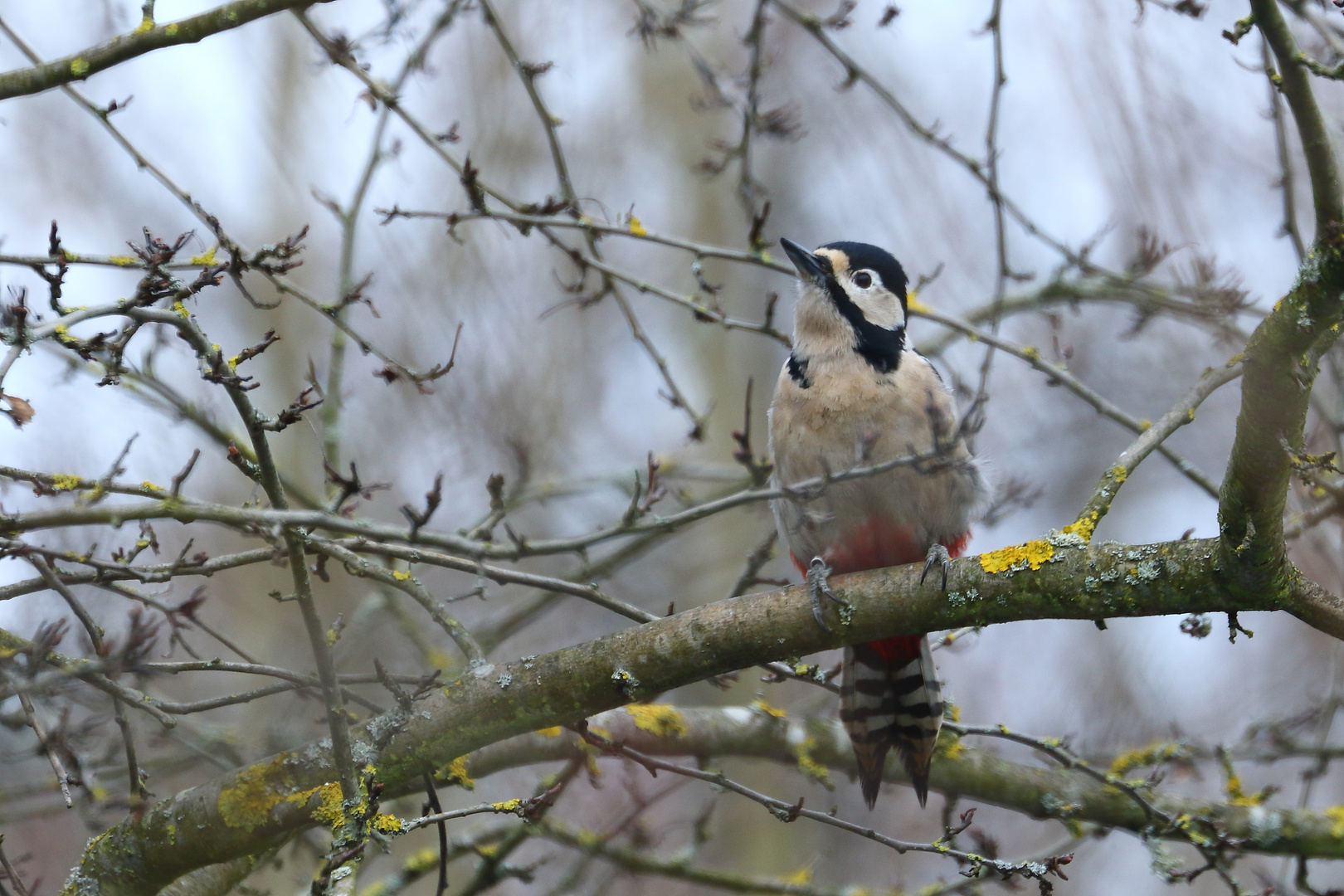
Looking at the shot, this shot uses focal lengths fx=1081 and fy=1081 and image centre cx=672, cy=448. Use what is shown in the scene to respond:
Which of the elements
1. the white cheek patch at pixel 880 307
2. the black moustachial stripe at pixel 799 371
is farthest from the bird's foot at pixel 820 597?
the white cheek patch at pixel 880 307

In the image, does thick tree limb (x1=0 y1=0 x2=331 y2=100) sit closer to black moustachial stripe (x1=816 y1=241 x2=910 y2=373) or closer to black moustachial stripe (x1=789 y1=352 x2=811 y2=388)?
black moustachial stripe (x1=789 y1=352 x2=811 y2=388)

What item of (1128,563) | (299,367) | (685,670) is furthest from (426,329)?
(1128,563)

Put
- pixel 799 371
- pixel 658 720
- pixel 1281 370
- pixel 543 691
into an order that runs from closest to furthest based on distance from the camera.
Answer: pixel 1281 370, pixel 543 691, pixel 658 720, pixel 799 371

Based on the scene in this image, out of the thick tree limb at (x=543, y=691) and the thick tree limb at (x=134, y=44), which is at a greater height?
the thick tree limb at (x=134, y=44)

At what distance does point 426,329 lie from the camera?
8.26m

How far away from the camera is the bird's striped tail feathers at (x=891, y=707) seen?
4227mm

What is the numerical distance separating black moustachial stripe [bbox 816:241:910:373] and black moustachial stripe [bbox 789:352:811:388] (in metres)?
0.23

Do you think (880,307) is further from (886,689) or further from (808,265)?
(886,689)

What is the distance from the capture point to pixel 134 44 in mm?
2916

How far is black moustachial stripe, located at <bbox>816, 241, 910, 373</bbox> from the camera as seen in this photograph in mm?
4535

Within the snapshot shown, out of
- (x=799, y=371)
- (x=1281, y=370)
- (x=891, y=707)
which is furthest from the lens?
(x=799, y=371)

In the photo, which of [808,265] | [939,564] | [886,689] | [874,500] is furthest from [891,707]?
[808,265]

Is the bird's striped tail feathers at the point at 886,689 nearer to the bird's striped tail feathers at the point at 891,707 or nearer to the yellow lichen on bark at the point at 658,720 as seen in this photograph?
the bird's striped tail feathers at the point at 891,707

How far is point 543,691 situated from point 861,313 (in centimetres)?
240
